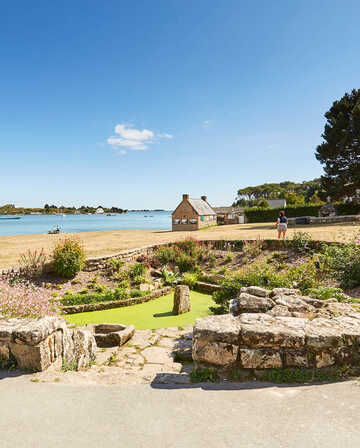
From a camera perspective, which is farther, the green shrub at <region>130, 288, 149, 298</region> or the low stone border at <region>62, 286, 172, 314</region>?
the green shrub at <region>130, 288, 149, 298</region>

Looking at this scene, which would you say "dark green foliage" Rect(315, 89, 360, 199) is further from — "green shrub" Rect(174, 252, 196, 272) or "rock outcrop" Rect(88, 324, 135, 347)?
"rock outcrop" Rect(88, 324, 135, 347)

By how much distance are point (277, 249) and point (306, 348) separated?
1103cm

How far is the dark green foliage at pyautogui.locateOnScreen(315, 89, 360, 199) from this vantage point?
3031cm

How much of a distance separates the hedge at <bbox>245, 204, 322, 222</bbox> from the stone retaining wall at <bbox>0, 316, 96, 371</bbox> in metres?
39.6

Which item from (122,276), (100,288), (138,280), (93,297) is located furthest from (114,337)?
(122,276)

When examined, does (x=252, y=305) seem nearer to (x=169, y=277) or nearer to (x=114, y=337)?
(x=114, y=337)

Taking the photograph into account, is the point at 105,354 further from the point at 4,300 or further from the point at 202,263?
the point at 202,263

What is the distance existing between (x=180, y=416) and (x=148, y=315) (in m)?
5.78

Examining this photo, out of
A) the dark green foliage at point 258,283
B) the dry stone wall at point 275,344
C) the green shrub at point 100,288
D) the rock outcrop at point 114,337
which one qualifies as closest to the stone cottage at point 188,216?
the green shrub at point 100,288

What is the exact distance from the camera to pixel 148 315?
834 cm

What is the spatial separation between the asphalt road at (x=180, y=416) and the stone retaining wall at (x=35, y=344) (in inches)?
16.0

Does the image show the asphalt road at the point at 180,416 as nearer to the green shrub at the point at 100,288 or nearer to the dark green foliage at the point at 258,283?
the dark green foliage at the point at 258,283

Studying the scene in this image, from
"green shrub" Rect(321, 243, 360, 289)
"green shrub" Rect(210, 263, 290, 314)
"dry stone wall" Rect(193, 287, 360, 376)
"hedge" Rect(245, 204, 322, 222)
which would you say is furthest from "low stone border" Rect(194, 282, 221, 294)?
"hedge" Rect(245, 204, 322, 222)

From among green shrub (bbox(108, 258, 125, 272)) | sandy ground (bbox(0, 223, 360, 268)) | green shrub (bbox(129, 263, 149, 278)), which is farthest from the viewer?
sandy ground (bbox(0, 223, 360, 268))
